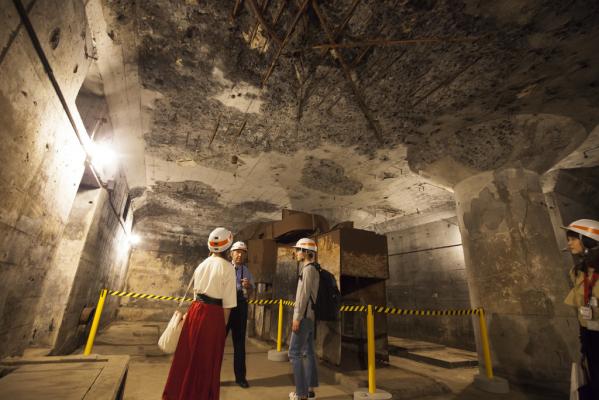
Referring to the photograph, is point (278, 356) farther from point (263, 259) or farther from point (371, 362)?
point (263, 259)

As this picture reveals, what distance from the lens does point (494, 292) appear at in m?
4.68

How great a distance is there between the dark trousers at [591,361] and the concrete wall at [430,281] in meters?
5.73

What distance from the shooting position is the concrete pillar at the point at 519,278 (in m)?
4.10

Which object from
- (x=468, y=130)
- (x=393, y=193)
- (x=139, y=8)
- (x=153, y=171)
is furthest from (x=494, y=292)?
(x=153, y=171)

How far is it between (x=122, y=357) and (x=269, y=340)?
14.7 feet

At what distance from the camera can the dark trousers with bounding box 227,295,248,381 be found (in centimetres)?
384

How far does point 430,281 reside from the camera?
880 centimetres

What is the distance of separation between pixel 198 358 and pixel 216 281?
65 cm

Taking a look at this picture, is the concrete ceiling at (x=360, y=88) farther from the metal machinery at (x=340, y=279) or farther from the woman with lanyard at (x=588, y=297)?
the woman with lanyard at (x=588, y=297)

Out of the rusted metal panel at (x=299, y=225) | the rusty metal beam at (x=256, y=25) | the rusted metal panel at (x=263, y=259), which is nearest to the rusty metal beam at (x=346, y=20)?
the rusty metal beam at (x=256, y=25)

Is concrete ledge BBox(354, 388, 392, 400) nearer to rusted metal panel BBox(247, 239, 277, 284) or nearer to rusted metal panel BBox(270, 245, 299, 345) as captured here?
rusted metal panel BBox(270, 245, 299, 345)

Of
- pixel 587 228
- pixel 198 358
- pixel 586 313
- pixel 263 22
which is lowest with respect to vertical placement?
pixel 198 358

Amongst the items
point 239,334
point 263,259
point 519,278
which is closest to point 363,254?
point 519,278

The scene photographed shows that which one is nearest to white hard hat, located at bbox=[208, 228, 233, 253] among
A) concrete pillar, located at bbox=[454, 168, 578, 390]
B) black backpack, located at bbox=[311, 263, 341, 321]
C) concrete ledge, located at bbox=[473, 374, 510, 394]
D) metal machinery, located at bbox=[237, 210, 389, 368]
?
black backpack, located at bbox=[311, 263, 341, 321]
